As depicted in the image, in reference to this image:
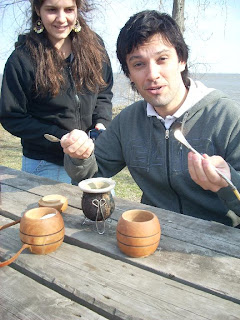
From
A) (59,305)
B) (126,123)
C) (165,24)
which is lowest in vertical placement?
(59,305)

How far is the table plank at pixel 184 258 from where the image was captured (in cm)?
104

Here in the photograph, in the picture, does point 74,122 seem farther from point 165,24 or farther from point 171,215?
point 171,215

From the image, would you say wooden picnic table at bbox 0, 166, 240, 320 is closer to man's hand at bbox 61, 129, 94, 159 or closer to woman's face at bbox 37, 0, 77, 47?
man's hand at bbox 61, 129, 94, 159

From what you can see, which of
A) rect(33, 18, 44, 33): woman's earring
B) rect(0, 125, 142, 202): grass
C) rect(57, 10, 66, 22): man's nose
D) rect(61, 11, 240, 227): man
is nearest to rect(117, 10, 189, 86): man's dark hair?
rect(61, 11, 240, 227): man

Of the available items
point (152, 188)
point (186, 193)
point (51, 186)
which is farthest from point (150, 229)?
point (51, 186)

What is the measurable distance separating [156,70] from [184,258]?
0.98 m

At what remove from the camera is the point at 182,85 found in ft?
6.40

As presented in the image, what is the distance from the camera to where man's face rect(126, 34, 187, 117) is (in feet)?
5.75

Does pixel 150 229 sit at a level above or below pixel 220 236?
above

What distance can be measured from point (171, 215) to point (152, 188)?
1.38ft

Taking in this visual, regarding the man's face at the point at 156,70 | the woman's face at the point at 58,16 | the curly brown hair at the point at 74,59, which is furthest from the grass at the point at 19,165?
the man's face at the point at 156,70

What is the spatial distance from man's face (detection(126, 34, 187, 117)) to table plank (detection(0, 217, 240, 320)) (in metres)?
0.93

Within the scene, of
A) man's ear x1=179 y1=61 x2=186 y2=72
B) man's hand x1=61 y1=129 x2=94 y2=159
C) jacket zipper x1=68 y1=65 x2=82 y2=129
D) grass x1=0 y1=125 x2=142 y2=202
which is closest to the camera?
man's hand x1=61 y1=129 x2=94 y2=159

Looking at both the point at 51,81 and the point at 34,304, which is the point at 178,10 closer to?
the point at 51,81
